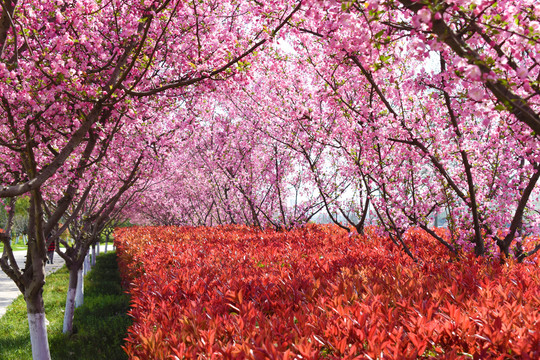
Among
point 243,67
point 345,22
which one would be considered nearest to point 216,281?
point 243,67

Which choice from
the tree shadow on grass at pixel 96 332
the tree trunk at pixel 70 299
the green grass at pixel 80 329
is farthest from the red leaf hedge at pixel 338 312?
the tree trunk at pixel 70 299

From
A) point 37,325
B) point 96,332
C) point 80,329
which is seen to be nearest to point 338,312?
point 37,325

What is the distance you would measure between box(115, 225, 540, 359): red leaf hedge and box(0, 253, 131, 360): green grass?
428 cm

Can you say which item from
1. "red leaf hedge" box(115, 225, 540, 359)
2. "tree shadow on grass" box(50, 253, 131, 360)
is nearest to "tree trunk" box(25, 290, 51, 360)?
"tree shadow on grass" box(50, 253, 131, 360)

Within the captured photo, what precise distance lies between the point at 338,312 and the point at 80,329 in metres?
8.69

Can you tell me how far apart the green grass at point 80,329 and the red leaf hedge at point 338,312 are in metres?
4.28

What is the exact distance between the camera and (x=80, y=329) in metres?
9.37

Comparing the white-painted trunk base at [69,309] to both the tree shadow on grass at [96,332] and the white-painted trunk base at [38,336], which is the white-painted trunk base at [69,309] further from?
the white-painted trunk base at [38,336]

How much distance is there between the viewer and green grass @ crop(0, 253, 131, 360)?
26.1 feet

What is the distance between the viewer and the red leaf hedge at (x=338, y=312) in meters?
2.30

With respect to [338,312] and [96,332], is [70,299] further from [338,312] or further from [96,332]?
[338,312]

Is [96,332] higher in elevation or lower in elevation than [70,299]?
lower

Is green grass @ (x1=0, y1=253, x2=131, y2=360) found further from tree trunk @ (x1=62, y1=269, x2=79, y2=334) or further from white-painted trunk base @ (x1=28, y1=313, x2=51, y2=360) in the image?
white-painted trunk base @ (x1=28, y1=313, x2=51, y2=360)

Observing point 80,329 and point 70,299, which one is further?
point 80,329
